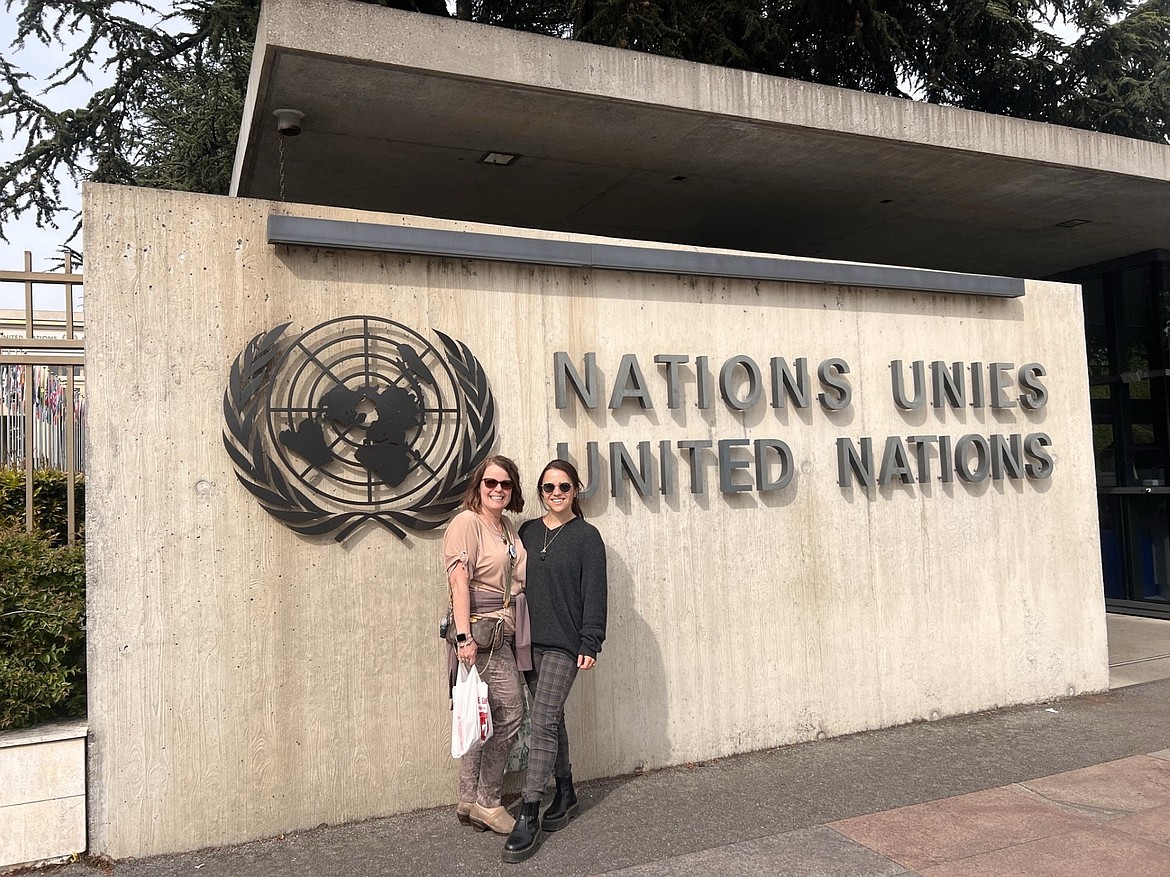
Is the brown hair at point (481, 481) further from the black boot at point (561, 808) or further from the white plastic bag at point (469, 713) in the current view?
the black boot at point (561, 808)

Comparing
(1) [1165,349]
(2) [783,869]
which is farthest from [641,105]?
(1) [1165,349]

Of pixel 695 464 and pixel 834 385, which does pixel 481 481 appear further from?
pixel 834 385

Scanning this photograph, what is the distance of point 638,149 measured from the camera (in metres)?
6.31

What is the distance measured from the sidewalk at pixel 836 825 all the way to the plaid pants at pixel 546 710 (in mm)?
331

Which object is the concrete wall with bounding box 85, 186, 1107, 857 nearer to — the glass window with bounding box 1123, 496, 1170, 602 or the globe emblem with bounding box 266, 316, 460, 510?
the globe emblem with bounding box 266, 316, 460, 510

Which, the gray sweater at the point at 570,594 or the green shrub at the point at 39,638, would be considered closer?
the green shrub at the point at 39,638

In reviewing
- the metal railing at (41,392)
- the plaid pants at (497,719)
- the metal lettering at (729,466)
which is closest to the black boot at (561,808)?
the plaid pants at (497,719)

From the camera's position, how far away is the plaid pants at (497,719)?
436cm

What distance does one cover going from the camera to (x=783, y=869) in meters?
3.96

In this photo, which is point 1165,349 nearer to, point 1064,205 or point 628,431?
point 1064,205

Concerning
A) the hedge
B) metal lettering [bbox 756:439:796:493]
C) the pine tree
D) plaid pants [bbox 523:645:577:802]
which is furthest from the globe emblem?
the pine tree

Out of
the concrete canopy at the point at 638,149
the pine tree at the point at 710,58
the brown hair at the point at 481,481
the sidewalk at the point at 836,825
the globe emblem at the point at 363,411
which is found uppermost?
the pine tree at the point at 710,58

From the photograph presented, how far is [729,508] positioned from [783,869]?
222 centimetres

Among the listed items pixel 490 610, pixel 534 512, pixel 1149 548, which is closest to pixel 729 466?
pixel 534 512
